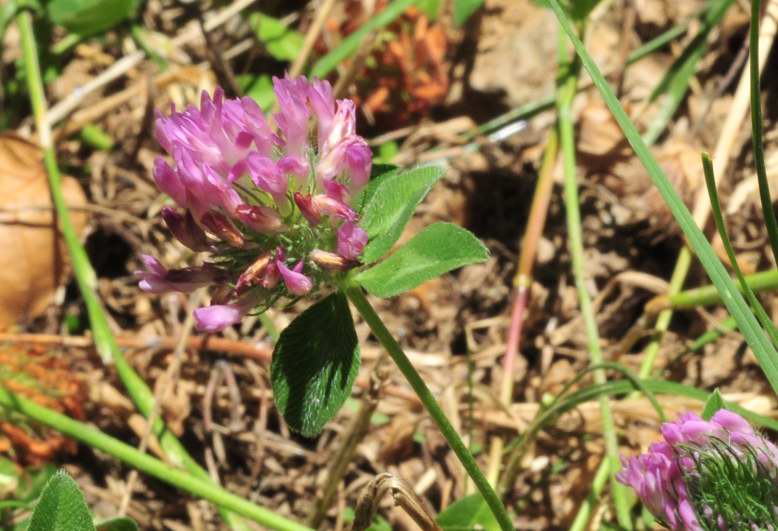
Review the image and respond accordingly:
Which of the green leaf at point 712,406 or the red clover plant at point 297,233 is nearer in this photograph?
the red clover plant at point 297,233

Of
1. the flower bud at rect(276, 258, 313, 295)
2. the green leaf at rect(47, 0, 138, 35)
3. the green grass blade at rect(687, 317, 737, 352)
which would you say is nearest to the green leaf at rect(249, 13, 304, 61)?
the green leaf at rect(47, 0, 138, 35)

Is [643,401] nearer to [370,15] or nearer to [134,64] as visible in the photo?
[370,15]

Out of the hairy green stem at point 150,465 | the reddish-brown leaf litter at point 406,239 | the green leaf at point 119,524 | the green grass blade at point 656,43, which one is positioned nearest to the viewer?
the green leaf at point 119,524

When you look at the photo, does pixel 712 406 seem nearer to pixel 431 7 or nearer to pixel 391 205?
pixel 391 205

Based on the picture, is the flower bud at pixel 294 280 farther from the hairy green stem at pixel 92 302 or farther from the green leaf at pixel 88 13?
the green leaf at pixel 88 13

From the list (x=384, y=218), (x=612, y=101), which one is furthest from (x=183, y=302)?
(x=612, y=101)

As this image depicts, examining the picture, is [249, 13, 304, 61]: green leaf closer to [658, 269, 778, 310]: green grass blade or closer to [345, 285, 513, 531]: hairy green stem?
[658, 269, 778, 310]: green grass blade

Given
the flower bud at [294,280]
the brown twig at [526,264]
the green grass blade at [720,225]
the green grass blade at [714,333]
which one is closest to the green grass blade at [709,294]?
the green grass blade at [714,333]
